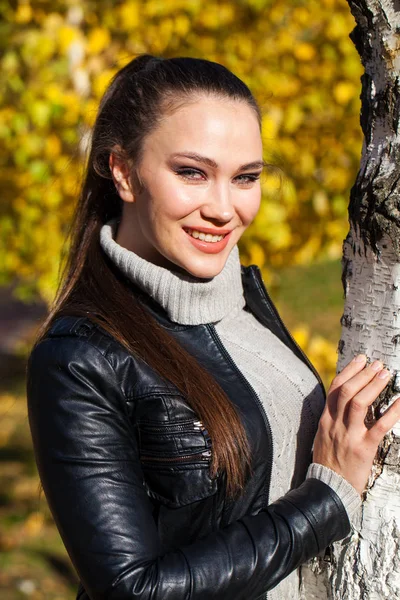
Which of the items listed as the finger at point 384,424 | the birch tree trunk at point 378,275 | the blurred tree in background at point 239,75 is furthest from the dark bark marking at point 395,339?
the blurred tree in background at point 239,75

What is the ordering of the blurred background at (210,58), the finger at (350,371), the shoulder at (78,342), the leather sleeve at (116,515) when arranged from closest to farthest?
the leather sleeve at (116,515)
the shoulder at (78,342)
the finger at (350,371)
the blurred background at (210,58)

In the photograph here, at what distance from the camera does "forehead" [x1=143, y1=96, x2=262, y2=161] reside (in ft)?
5.70

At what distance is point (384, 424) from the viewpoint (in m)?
1.64

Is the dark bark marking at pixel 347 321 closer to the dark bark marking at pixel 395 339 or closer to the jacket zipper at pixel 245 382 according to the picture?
the dark bark marking at pixel 395 339

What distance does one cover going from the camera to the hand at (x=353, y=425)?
1.65 metres

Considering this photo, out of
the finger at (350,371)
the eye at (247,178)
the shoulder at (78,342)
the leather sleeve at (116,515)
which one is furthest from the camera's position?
the eye at (247,178)

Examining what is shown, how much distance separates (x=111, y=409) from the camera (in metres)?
1.60

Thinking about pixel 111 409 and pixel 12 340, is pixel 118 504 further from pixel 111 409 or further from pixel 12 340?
pixel 12 340

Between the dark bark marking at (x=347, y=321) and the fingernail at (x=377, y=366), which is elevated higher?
the dark bark marking at (x=347, y=321)

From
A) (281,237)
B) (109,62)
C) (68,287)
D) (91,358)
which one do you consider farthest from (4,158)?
(91,358)

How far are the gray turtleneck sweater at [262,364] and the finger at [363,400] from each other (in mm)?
122

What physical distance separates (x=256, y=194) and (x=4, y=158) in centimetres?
267

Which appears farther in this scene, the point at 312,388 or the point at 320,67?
the point at 320,67

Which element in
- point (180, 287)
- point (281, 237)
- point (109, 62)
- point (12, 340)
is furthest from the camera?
point (12, 340)
